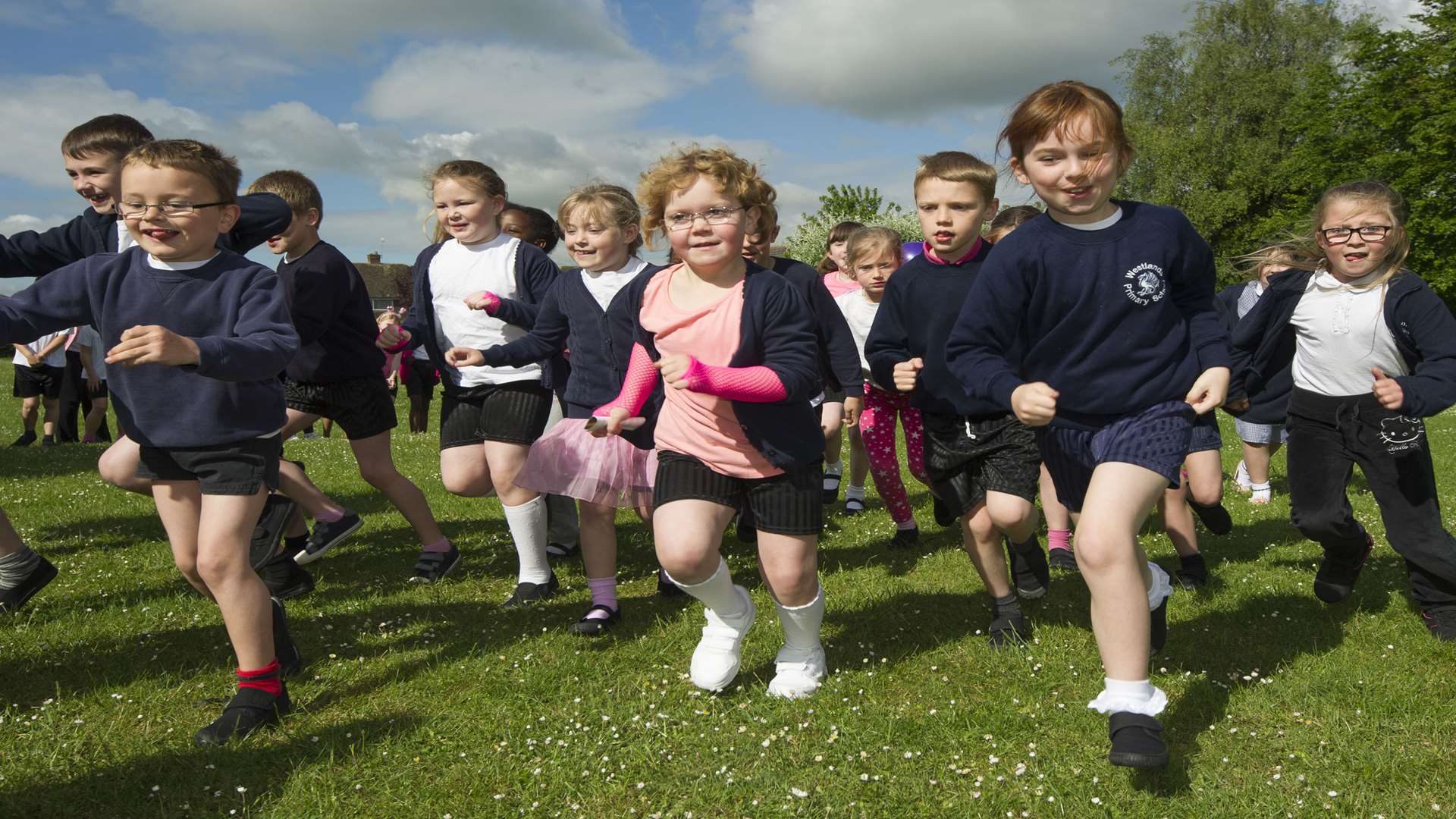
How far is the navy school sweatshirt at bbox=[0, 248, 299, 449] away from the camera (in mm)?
3766

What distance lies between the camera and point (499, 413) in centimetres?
566

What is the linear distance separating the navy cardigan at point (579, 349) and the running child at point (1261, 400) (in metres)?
3.27

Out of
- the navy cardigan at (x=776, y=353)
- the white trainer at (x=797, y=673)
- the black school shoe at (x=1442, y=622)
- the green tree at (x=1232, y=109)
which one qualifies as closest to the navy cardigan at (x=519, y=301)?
the navy cardigan at (x=776, y=353)

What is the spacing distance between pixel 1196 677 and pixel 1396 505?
147cm

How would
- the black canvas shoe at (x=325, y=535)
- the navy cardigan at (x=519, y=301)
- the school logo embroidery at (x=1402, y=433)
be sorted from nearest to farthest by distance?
the school logo embroidery at (x=1402, y=433) → the navy cardigan at (x=519, y=301) → the black canvas shoe at (x=325, y=535)

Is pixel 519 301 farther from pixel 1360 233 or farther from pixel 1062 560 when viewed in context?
pixel 1360 233

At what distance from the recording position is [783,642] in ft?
15.8

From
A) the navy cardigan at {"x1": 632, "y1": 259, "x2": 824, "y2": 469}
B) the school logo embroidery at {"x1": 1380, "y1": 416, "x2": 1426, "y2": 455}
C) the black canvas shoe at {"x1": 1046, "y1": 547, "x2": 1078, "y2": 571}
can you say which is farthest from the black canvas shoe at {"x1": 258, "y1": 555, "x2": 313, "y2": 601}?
the school logo embroidery at {"x1": 1380, "y1": 416, "x2": 1426, "y2": 455}

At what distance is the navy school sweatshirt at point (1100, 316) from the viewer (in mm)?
3475

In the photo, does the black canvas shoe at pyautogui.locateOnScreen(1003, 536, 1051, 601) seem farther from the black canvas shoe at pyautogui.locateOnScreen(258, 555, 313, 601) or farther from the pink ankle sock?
the black canvas shoe at pyautogui.locateOnScreen(258, 555, 313, 601)

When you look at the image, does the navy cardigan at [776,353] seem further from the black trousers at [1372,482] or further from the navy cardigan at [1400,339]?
the black trousers at [1372,482]

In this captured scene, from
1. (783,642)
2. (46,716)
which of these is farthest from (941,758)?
(46,716)

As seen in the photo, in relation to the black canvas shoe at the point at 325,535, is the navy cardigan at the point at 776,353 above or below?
above

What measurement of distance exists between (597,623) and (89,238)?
10.4ft
